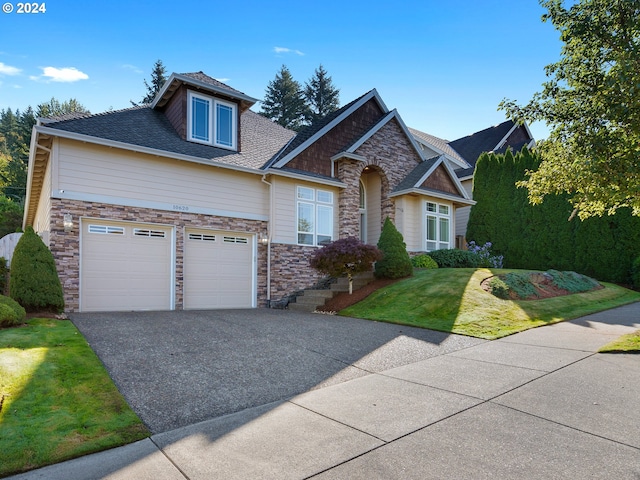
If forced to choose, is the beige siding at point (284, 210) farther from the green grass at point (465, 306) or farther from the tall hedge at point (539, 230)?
the tall hedge at point (539, 230)

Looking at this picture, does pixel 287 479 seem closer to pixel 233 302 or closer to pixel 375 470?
pixel 375 470

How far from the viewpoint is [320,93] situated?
42.5 metres

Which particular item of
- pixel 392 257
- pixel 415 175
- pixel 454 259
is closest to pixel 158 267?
pixel 392 257

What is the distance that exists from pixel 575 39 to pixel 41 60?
1689 centimetres

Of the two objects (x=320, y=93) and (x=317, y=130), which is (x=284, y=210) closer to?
(x=317, y=130)

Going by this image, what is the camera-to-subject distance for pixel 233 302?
12.8 metres

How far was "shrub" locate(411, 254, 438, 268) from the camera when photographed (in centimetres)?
1498

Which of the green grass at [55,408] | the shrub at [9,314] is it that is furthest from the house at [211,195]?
the green grass at [55,408]

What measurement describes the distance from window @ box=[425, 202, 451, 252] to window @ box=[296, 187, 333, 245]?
4.62 m

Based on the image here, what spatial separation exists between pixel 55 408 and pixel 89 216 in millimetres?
7569

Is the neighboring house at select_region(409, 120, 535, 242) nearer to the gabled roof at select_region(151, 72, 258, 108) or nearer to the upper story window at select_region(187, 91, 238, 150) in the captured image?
the gabled roof at select_region(151, 72, 258, 108)

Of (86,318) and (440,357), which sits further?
(86,318)

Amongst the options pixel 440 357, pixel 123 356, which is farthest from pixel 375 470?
pixel 123 356

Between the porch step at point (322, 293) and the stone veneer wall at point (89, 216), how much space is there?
9.62 feet
